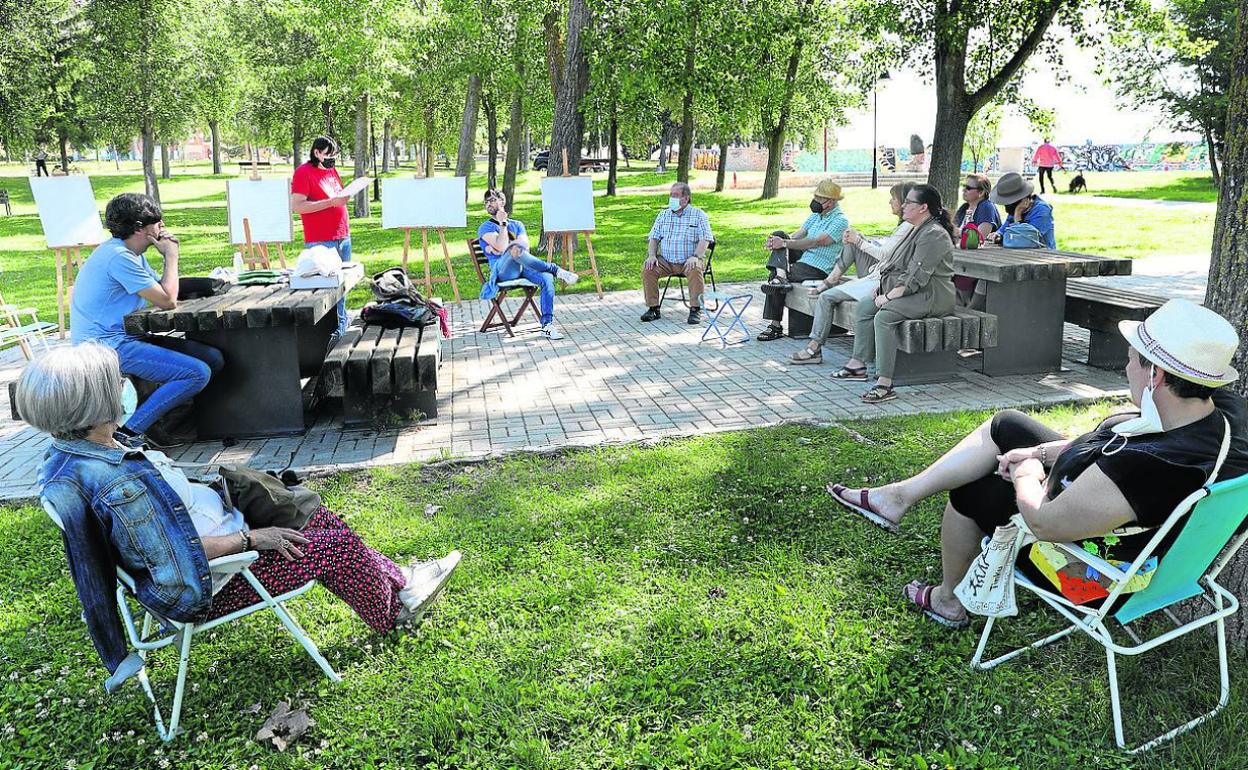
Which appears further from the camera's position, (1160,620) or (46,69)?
(46,69)

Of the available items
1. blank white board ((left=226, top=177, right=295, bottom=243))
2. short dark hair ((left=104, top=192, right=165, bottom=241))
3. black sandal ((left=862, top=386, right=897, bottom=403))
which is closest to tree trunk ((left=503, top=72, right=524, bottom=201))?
blank white board ((left=226, top=177, right=295, bottom=243))

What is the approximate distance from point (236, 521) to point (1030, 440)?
A: 109 inches

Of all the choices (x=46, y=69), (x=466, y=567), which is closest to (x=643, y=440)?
(x=466, y=567)

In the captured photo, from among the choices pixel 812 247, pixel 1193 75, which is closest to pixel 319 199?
pixel 812 247

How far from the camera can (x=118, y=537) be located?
2.69 metres

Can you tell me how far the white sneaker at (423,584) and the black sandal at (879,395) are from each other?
355cm

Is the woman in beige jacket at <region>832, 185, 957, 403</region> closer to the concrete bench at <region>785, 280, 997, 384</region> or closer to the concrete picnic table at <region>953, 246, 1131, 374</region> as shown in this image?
the concrete bench at <region>785, 280, 997, 384</region>

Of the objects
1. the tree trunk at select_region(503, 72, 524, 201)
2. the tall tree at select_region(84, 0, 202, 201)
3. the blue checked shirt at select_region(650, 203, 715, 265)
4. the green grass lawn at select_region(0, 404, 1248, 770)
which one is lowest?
the green grass lawn at select_region(0, 404, 1248, 770)

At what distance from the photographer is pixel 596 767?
9.17 ft

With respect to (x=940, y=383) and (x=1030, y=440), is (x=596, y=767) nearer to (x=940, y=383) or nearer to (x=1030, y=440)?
(x=1030, y=440)

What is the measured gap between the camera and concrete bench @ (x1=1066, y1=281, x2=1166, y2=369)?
6.96 metres

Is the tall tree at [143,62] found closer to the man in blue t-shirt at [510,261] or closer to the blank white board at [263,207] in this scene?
the blank white board at [263,207]

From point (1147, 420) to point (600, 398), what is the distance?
4.42m

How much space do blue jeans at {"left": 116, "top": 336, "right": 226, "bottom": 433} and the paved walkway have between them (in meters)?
0.36
